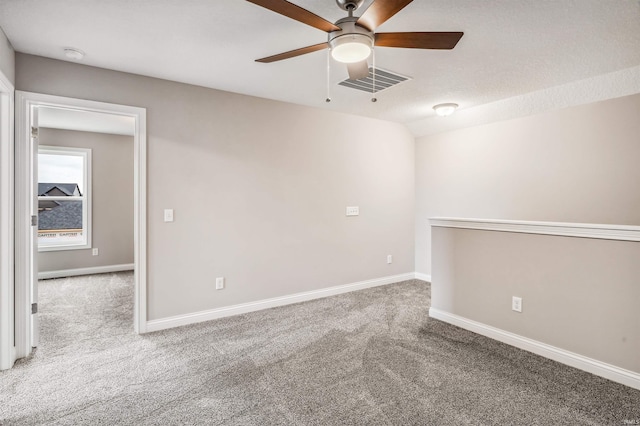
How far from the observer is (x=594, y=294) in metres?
2.37

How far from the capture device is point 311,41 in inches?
93.7

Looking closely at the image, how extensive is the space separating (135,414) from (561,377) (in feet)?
9.20

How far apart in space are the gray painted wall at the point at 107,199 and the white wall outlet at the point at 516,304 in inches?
237

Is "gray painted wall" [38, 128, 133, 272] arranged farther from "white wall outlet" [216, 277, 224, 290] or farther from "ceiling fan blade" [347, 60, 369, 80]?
"ceiling fan blade" [347, 60, 369, 80]

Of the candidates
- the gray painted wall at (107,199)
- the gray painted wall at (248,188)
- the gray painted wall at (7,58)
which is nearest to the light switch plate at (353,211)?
the gray painted wall at (248,188)

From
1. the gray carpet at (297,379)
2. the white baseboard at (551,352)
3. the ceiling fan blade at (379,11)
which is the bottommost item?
the gray carpet at (297,379)

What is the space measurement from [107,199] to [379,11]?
590 centimetres

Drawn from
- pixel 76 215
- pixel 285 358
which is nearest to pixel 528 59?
pixel 285 358

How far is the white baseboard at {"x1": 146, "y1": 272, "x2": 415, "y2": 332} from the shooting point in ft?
10.5

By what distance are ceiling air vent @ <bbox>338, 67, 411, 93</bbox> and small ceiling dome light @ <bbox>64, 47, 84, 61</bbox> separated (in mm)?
2208

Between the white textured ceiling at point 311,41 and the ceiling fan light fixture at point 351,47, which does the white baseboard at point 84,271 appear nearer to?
the white textured ceiling at point 311,41

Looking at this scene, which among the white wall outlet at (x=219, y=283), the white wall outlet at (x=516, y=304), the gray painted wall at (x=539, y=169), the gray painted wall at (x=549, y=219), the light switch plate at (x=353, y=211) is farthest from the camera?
the light switch plate at (x=353, y=211)

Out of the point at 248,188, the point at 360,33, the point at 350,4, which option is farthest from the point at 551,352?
the point at 248,188

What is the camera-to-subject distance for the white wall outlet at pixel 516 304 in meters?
2.78
